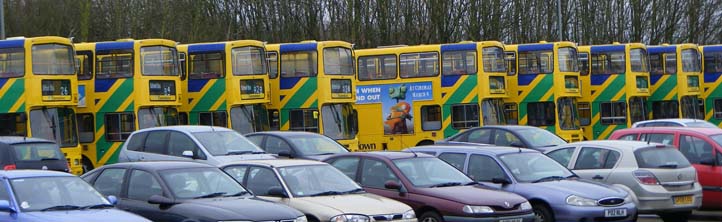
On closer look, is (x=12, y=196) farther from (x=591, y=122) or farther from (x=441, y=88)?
(x=591, y=122)

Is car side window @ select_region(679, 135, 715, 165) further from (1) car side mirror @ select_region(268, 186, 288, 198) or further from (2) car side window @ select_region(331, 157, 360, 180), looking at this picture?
(1) car side mirror @ select_region(268, 186, 288, 198)

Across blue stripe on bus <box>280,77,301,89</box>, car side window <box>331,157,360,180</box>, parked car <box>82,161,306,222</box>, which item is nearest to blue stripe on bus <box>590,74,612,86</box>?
blue stripe on bus <box>280,77,301,89</box>

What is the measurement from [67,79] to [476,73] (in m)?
11.3

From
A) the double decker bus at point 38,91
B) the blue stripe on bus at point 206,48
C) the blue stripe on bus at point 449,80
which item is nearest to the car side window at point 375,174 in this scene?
the double decker bus at point 38,91

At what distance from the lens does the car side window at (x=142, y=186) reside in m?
13.7

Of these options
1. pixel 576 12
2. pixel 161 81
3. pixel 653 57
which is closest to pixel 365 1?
pixel 576 12

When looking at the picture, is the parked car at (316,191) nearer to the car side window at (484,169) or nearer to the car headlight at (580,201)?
the car side window at (484,169)

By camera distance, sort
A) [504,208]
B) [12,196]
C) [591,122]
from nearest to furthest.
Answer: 1. [12,196]
2. [504,208]
3. [591,122]

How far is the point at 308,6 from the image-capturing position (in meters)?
53.6

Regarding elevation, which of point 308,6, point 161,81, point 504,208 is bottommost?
point 504,208

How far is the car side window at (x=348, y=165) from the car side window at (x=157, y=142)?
190 inches

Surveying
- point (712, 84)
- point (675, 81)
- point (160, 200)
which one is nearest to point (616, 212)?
point (160, 200)

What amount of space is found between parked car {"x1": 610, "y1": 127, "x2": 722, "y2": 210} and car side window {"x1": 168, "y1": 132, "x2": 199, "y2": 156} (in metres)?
7.67

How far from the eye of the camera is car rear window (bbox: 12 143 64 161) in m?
21.0
